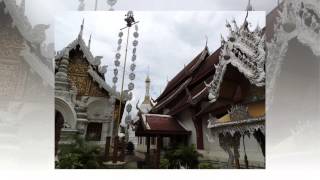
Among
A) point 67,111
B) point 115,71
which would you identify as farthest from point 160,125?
point 67,111

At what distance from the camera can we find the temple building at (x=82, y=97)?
355cm

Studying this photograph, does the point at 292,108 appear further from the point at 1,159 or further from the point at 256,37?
the point at 1,159

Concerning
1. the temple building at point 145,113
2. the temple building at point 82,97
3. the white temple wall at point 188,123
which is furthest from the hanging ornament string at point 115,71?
the white temple wall at point 188,123

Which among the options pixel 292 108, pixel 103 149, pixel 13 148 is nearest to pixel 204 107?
pixel 292 108

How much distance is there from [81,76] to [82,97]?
0.23 m

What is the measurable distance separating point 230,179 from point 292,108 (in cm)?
89

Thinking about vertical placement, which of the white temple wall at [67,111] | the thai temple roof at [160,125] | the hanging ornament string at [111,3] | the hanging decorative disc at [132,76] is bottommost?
the thai temple roof at [160,125]

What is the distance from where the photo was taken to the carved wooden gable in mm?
3670

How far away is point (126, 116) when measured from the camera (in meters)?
3.60

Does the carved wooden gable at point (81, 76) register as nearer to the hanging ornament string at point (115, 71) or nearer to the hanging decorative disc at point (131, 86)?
the hanging ornament string at point (115, 71)

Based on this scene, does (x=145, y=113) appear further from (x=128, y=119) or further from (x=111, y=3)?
(x=111, y=3)

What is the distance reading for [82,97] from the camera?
368cm

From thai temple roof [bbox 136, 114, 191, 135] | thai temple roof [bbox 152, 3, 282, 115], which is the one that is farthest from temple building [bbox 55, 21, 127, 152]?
thai temple roof [bbox 152, 3, 282, 115]

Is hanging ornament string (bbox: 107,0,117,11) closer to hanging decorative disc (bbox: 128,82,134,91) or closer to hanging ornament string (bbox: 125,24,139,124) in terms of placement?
hanging ornament string (bbox: 125,24,139,124)
